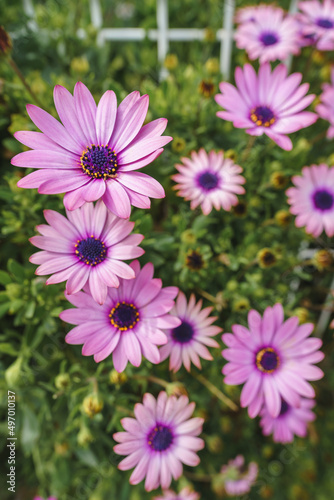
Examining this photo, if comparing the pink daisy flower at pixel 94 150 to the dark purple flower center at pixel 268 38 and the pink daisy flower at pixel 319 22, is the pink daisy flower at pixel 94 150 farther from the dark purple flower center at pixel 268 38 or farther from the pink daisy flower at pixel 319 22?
the pink daisy flower at pixel 319 22

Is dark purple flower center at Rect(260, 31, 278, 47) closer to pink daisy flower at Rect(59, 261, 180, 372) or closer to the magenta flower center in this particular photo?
the magenta flower center

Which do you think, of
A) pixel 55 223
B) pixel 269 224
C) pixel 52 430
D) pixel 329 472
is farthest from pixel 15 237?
pixel 329 472

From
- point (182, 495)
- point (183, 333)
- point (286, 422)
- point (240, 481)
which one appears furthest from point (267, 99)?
point (240, 481)

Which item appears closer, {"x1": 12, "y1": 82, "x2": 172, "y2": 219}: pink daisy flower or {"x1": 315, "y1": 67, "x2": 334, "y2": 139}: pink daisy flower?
{"x1": 12, "y1": 82, "x2": 172, "y2": 219}: pink daisy flower

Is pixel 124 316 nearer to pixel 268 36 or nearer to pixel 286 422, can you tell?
pixel 286 422

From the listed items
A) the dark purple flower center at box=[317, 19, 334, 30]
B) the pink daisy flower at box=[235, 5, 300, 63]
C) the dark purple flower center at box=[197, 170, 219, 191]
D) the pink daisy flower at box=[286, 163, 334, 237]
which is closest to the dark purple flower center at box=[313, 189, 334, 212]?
the pink daisy flower at box=[286, 163, 334, 237]

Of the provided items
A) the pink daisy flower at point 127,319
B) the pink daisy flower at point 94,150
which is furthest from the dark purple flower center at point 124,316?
the pink daisy flower at point 94,150
